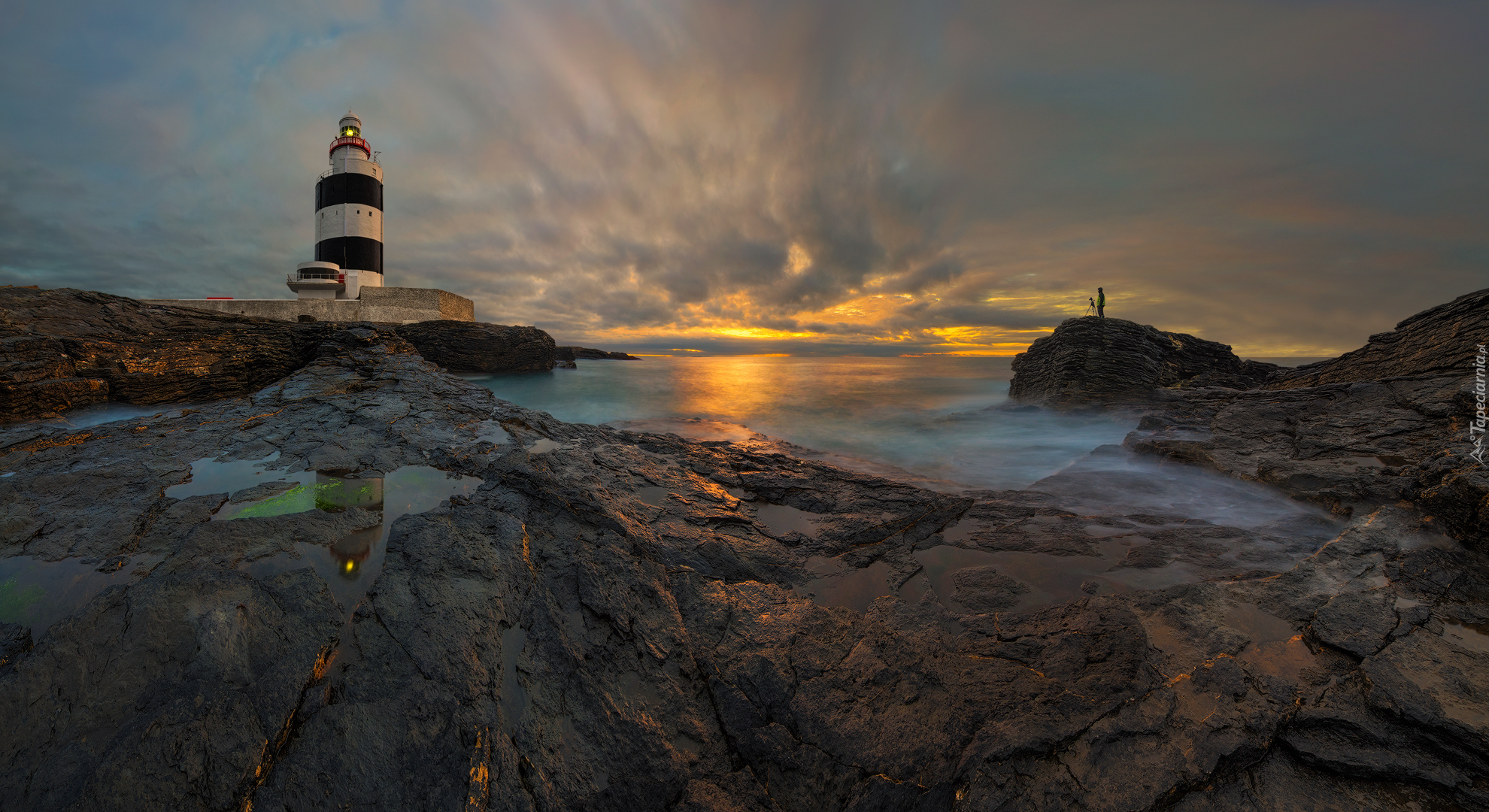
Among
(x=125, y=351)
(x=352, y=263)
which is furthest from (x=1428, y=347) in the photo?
(x=352, y=263)

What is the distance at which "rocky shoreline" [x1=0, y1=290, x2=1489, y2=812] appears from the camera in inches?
75.8

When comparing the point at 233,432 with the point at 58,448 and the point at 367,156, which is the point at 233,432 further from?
the point at 367,156

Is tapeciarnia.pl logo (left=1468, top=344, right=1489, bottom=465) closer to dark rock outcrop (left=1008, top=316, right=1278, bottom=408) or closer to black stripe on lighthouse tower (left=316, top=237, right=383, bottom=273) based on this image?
dark rock outcrop (left=1008, top=316, right=1278, bottom=408)

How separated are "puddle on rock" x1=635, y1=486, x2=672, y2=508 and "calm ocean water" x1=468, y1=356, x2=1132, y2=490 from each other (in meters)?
4.46

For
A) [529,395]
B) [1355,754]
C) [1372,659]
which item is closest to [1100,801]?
[1355,754]

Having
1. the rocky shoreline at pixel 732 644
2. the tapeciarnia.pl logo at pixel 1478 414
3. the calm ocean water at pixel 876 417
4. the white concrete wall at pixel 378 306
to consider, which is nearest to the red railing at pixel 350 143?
the white concrete wall at pixel 378 306

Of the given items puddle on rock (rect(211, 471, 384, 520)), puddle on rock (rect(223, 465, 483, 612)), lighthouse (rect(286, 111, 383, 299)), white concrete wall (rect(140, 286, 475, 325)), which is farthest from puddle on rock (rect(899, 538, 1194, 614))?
lighthouse (rect(286, 111, 383, 299))

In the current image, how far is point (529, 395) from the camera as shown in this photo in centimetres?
1859

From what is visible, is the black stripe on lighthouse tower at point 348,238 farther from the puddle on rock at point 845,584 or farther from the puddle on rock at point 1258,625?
the puddle on rock at point 1258,625

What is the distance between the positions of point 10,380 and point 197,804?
924 cm

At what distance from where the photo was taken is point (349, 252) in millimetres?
25844

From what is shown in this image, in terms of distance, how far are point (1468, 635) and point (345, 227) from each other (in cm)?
3750

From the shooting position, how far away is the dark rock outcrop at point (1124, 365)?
12.5 m

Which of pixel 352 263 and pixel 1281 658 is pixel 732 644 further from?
pixel 352 263
